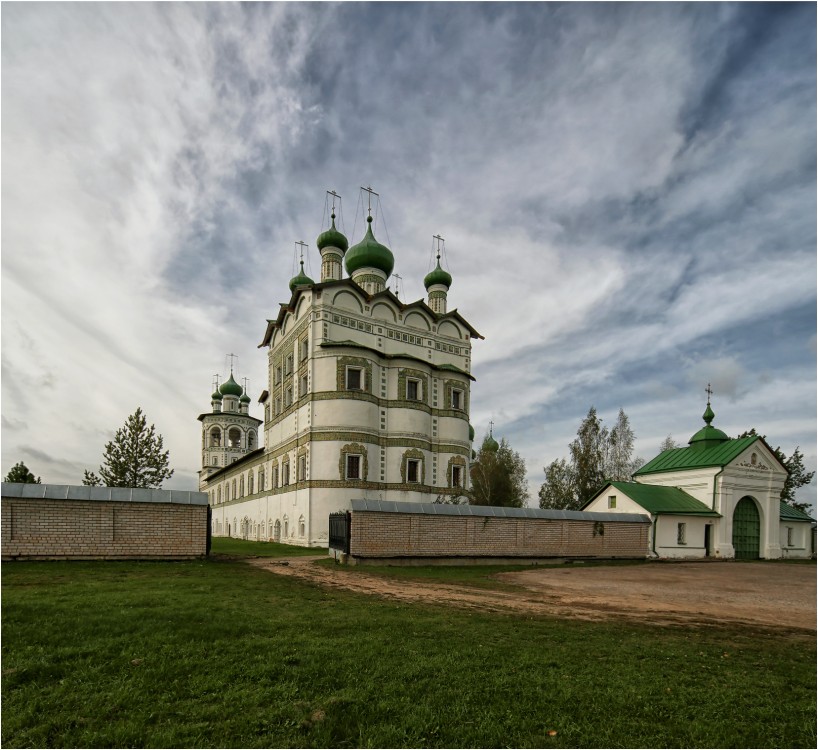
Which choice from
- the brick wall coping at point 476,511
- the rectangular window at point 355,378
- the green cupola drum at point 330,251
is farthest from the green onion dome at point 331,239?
the brick wall coping at point 476,511

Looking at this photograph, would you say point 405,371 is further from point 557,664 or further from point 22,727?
point 22,727

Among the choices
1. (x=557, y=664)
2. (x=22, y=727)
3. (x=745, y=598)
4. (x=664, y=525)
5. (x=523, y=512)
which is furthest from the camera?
(x=664, y=525)

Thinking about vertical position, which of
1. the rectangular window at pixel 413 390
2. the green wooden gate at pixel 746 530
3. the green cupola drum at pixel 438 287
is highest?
the green cupola drum at pixel 438 287

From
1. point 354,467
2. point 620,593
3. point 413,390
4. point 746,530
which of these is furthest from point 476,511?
point 746,530

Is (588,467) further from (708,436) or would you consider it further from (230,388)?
(230,388)

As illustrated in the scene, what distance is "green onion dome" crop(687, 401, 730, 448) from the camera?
31.9 m

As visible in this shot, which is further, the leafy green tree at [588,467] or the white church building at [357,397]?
the leafy green tree at [588,467]

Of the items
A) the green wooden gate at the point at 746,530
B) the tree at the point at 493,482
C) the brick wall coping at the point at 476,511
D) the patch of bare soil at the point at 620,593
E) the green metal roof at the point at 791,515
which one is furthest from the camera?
the tree at the point at 493,482

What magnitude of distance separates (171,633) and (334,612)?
2.67m

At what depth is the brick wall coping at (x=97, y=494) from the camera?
13602mm

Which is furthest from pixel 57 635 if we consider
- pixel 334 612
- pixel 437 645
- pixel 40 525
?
pixel 40 525

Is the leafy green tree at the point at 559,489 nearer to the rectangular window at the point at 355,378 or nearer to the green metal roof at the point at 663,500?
the green metal roof at the point at 663,500

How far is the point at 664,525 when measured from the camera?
2692 cm

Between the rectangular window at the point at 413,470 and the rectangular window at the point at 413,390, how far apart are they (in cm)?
355
